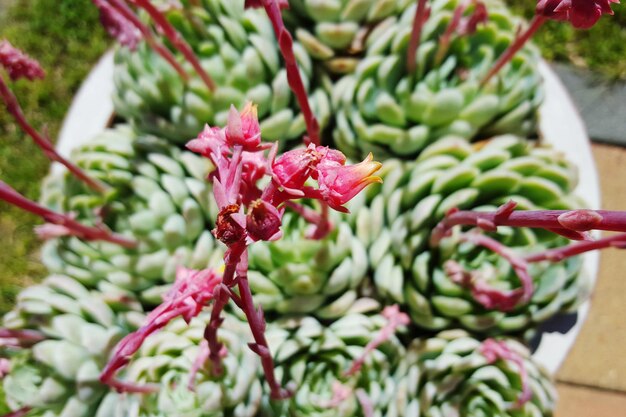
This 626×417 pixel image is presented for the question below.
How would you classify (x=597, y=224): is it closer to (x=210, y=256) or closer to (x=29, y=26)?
(x=210, y=256)

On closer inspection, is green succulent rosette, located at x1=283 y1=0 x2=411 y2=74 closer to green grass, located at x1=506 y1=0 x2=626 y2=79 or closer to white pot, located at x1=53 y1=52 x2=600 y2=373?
white pot, located at x1=53 y1=52 x2=600 y2=373

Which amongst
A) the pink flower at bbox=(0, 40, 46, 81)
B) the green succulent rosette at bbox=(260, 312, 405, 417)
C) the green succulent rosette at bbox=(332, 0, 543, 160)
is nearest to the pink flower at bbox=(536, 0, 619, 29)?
the green succulent rosette at bbox=(332, 0, 543, 160)

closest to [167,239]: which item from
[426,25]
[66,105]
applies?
[426,25]

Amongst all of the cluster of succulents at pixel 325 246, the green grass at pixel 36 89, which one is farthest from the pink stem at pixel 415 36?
the green grass at pixel 36 89

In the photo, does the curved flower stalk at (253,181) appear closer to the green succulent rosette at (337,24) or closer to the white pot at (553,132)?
the green succulent rosette at (337,24)

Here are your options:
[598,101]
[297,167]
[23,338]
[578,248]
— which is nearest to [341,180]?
[297,167]
